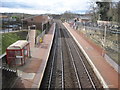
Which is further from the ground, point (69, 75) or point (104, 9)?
point (104, 9)

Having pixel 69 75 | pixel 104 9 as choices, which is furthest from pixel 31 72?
pixel 104 9

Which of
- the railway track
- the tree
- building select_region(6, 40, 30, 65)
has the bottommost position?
the railway track

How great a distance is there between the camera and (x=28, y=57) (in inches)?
691

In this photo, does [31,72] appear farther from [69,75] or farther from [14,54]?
[69,75]

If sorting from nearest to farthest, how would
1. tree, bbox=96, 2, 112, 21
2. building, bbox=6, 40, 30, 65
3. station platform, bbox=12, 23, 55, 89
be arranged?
station platform, bbox=12, 23, 55, 89 → building, bbox=6, 40, 30, 65 → tree, bbox=96, 2, 112, 21

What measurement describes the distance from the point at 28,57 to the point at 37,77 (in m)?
5.35

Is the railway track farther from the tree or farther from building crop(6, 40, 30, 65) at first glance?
the tree

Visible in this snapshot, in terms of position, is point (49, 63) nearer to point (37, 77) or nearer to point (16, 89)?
point (37, 77)

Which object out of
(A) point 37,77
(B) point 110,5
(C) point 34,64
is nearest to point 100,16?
(B) point 110,5

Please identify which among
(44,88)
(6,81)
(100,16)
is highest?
(100,16)

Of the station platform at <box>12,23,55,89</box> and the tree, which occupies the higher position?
the tree

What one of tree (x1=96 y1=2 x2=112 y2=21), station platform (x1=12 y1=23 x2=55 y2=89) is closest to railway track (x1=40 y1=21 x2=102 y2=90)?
station platform (x1=12 y1=23 x2=55 y2=89)

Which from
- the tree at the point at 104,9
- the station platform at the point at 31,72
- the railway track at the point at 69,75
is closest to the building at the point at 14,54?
the station platform at the point at 31,72

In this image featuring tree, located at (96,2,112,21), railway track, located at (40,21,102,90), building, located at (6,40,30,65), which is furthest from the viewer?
tree, located at (96,2,112,21)
